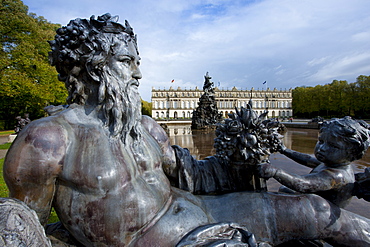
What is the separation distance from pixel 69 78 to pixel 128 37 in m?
0.48

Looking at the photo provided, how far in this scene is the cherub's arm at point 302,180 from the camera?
150 centimetres

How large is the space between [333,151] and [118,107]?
1.60 meters

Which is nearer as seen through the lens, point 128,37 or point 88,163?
point 88,163

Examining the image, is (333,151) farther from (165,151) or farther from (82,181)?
(82,181)

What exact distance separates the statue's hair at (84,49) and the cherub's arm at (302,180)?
1236mm

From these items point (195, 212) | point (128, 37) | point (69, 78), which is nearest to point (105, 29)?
point (128, 37)

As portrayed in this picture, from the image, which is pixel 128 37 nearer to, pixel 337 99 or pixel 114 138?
pixel 114 138

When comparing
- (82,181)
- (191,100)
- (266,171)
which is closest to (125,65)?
(82,181)

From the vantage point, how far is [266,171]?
1.51 meters

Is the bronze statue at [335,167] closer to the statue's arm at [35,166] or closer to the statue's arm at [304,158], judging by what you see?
the statue's arm at [304,158]

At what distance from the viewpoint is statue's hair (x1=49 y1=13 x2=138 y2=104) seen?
1.38 meters

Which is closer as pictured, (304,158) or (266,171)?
(266,171)

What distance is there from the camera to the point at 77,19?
56.1 inches

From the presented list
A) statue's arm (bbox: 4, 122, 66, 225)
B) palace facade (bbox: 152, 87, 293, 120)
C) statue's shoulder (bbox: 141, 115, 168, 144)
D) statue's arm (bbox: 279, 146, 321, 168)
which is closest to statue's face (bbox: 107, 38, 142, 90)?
statue's shoulder (bbox: 141, 115, 168, 144)
